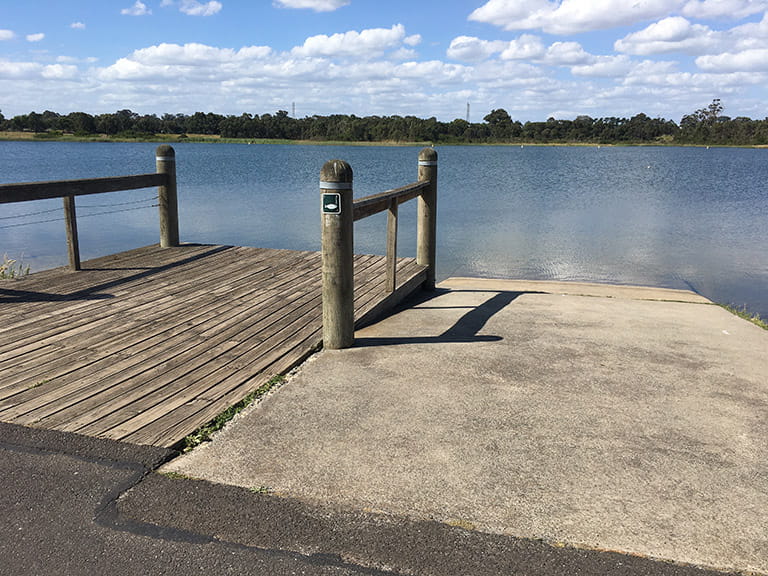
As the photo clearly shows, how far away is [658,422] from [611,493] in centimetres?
106

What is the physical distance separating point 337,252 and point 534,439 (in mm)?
2230

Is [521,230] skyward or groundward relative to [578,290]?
groundward

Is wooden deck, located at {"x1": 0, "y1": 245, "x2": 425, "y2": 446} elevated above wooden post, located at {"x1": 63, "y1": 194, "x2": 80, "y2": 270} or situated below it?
below

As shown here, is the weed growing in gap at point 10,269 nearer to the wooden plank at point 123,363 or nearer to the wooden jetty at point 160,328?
the wooden jetty at point 160,328

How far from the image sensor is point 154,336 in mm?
5332

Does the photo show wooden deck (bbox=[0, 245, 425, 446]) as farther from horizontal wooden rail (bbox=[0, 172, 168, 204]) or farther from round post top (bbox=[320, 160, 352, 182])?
round post top (bbox=[320, 160, 352, 182])

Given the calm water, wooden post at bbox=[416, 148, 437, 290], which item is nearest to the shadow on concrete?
wooden post at bbox=[416, 148, 437, 290]

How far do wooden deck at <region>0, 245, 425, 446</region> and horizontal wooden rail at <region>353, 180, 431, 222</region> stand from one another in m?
0.98

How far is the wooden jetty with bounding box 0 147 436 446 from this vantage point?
3.87 m

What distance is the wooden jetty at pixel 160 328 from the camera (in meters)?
3.87

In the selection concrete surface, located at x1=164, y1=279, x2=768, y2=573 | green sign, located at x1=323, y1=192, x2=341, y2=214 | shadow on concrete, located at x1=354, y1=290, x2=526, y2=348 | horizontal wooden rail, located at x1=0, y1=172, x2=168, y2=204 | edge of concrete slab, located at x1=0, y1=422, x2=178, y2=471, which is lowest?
shadow on concrete, located at x1=354, y1=290, x2=526, y2=348

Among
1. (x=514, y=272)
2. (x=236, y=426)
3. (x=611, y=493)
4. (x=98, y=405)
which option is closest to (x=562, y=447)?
(x=611, y=493)

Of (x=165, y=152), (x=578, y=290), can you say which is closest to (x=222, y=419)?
(x=578, y=290)

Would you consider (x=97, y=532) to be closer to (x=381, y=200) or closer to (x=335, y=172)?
(x=335, y=172)
